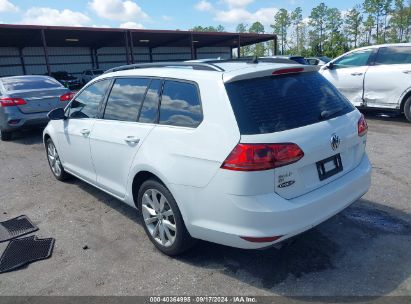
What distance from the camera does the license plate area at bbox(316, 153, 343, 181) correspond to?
2951mm

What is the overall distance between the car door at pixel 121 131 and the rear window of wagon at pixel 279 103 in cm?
99

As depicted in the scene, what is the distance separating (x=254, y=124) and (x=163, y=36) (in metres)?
32.1

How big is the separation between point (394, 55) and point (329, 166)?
6738 mm

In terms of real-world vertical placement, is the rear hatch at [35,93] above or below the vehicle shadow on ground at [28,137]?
above

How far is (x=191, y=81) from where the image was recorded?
3178 millimetres

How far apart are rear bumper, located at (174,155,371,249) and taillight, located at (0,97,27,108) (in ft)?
23.8

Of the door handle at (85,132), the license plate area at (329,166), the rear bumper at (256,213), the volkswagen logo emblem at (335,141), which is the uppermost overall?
the volkswagen logo emblem at (335,141)

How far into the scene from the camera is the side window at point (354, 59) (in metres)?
8.93

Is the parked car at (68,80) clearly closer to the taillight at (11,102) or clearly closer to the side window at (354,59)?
the taillight at (11,102)

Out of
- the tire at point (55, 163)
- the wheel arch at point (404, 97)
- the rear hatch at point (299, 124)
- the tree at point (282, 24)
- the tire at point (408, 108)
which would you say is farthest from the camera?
the tree at point (282, 24)

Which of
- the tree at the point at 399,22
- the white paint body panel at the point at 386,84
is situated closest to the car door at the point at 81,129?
the white paint body panel at the point at 386,84

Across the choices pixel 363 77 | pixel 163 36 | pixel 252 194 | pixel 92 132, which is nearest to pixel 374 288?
pixel 252 194

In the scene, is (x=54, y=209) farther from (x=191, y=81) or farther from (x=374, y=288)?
(x=374, y=288)

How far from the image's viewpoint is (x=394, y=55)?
8391 millimetres
